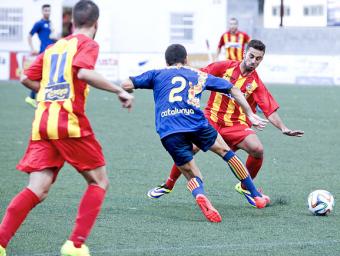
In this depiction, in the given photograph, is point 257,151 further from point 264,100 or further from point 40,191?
point 40,191

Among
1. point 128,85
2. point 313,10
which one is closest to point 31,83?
point 128,85

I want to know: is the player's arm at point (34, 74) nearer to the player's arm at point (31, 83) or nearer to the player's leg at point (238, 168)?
the player's arm at point (31, 83)

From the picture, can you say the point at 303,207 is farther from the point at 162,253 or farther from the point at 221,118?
the point at 162,253

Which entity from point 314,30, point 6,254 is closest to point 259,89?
point 6,254

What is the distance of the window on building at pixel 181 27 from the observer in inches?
1593

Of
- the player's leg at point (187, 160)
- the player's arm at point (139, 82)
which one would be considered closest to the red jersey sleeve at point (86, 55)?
the player's arm at point (139, 82)

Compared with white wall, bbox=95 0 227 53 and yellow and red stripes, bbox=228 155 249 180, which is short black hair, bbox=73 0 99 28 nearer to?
yellow and red stripes, bbox=228 155 249 180

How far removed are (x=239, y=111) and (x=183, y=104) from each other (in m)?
1.39

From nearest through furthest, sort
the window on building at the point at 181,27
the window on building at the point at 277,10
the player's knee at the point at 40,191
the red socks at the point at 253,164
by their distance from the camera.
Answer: the player's knee at the point at 40,191
the red socks at the point at 253,164
the window on building at the point at 181,27
the window on building at the point at 277,10

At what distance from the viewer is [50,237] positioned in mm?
6734

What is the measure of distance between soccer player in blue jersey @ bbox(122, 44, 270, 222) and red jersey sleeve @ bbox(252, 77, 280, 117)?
3.53 feet

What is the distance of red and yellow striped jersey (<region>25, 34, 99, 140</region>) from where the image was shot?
5773mm

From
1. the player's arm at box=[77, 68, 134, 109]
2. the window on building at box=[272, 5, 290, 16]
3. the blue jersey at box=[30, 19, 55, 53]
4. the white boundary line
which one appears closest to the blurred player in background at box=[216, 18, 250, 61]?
the blue jersey at box=[30, 19, 55, 53]

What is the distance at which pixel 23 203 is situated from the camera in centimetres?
580
